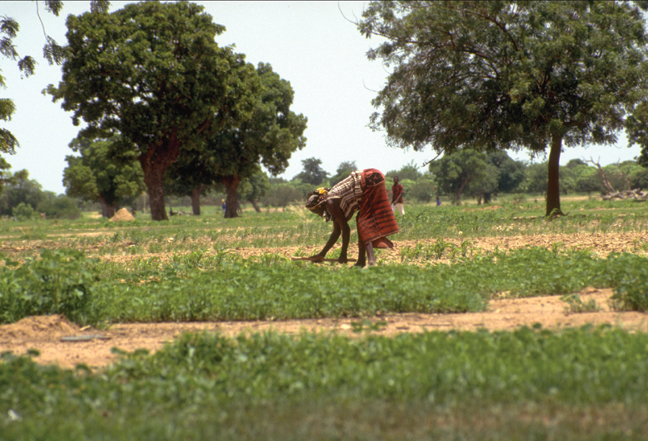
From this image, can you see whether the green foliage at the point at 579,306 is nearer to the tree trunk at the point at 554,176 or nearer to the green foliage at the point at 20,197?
the tree trunk at the point at 554,176

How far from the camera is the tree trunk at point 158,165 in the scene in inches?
1147

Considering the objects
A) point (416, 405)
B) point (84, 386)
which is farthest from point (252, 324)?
point (416, 405)

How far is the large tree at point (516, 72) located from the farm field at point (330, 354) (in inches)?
505

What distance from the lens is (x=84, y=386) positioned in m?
3.59

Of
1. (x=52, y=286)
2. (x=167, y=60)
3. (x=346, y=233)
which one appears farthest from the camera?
(x=167, y=60)

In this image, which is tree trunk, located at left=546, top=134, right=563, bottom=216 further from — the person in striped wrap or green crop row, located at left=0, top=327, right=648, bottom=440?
green crop row, located at left=0, top=327, right=648, bottom=440

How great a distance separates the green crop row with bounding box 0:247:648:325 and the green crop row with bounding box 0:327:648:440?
1.50m

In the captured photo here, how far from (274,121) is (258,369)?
32614 mm

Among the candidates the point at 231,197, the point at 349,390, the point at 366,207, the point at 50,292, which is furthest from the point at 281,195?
the point at 349,390

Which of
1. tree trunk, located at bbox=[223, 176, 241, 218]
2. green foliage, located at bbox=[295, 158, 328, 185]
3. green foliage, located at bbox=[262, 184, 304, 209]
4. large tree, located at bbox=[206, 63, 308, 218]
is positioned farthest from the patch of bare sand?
green foliage, located at bbox=[295, 158, 328, 185]

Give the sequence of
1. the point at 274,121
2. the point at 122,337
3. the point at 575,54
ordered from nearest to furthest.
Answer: the point at 122,337 → the point at 575,54 → the point at 274,121

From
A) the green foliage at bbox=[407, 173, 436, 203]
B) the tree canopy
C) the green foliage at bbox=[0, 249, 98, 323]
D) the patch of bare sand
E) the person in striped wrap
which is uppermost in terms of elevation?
the tree canopy

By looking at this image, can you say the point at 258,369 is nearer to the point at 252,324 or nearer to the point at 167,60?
the point at 252,324

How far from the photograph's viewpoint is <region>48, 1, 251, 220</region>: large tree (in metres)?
25.4
